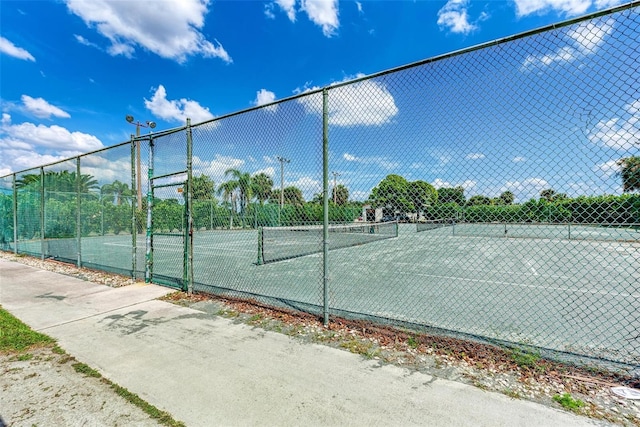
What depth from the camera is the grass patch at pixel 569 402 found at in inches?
83.9

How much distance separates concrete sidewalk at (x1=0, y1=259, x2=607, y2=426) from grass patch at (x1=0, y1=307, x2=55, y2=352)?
0.12m

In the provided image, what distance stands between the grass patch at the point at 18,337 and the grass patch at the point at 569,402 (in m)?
4.99

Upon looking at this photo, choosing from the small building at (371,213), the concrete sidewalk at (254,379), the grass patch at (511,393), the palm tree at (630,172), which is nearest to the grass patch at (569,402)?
the concrete sidewalk at (254,379)

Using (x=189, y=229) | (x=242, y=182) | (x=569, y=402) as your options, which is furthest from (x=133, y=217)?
(x=569, y=402)

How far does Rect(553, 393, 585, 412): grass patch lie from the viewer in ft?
6.99

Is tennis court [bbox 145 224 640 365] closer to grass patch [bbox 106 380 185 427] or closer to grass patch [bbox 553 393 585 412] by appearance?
grass patch [bbox 553 393 585 412]

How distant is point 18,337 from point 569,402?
551 cm

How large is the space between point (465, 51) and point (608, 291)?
615 cm

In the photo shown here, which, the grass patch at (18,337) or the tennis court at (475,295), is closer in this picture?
the grass patch at (18,337)

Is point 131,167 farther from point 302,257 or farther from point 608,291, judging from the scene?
point 608,291

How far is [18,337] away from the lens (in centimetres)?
346

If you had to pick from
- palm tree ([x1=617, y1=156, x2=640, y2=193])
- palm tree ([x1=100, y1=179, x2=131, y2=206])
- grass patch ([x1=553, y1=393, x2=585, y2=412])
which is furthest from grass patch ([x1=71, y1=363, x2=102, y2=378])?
palm tree ([x1=100, y1=179, x2=131, y2=206])

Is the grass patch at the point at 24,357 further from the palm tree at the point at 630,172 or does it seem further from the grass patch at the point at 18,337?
the palm tree at the point at 630,172

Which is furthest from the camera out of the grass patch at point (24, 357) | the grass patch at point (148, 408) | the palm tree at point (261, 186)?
the palm tree at point (261, 186)
